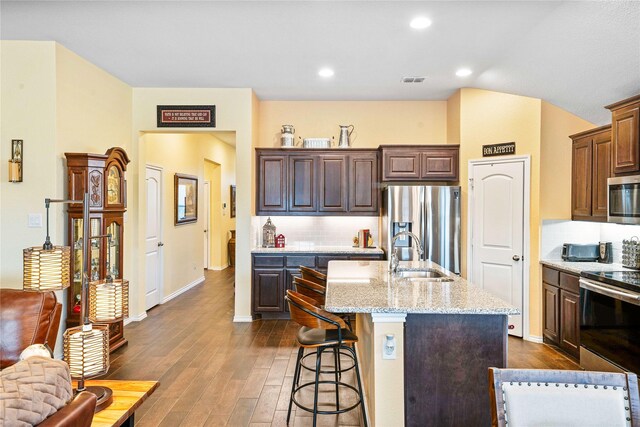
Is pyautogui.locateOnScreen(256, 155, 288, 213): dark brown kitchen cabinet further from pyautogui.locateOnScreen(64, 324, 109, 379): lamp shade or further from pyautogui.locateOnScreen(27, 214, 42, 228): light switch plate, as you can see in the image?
pyautogui.locateOnScreen(64, 324, 109, 379): lamp shade

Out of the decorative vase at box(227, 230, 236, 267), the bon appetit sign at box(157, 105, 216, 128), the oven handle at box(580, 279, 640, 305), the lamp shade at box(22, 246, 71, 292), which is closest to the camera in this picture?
the lamp shade at box(22, 246, 71, 292)

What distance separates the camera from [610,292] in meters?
3.19

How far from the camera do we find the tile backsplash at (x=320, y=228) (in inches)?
238

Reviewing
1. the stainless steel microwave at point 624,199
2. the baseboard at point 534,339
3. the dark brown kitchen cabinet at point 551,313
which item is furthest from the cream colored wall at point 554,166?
the baseboard at point 534,339

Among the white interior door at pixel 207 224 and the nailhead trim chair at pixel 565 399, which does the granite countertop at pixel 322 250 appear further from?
the white interior door at pixel 207 224

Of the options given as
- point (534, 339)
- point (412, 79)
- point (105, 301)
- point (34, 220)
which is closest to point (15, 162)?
point (34, 220)

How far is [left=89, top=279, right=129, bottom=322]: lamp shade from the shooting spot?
182 centimetres

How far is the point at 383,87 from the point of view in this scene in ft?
17.5

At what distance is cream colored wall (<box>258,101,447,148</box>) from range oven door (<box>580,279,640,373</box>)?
10.5 ft

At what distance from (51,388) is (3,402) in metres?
0.15

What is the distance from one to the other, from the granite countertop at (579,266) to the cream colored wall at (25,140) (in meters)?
4.88

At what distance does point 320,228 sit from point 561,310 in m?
3.18

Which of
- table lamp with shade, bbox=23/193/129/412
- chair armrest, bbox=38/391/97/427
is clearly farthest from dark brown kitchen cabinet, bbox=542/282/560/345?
chair armrest, bbox=38/391/97/427

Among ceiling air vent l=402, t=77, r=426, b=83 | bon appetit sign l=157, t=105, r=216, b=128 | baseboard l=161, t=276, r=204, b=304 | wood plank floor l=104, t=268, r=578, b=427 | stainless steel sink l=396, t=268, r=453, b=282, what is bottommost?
wood plank floor l=104, t=268, r=578, b=427
